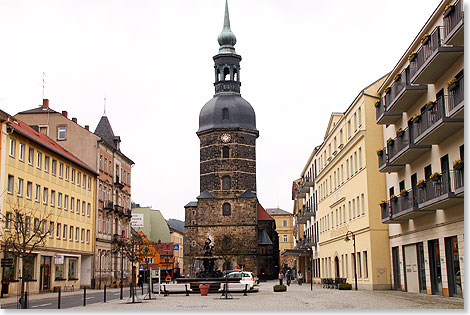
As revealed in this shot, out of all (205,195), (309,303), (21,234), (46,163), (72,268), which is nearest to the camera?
(309,303)

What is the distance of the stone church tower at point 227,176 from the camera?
9038 centimetres

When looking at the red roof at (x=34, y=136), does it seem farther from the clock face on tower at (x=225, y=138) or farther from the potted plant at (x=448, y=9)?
the clock face on tower at (x=225, y=138)

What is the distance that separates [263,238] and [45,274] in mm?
53714

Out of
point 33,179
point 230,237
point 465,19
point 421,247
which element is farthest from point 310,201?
point 465,19

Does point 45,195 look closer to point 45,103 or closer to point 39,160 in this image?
point 39,160

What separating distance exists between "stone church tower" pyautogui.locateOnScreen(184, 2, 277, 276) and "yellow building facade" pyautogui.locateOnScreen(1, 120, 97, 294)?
3416 cm

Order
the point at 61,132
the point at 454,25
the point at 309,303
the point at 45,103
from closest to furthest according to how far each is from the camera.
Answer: the point at 454,25
the point at 309,303
the point at 61,132
the point at 45,103

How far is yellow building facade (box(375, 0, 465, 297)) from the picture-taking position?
2277 centimetres

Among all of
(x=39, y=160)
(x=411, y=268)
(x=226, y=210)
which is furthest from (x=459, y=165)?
(x=226, y=210)

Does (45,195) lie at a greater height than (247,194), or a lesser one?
lesser

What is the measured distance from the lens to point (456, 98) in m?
22.1

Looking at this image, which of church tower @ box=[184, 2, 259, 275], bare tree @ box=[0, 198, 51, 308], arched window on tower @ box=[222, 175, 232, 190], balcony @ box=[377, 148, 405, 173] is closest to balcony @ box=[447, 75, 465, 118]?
balcony @ box=[377, 148, 405, 173]

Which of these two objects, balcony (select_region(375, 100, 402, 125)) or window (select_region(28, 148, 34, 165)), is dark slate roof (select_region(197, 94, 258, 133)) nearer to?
window (select_region(28, 148, 34, 165))

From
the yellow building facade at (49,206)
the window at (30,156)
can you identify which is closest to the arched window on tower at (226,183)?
the yellow building facade at (49,206)
